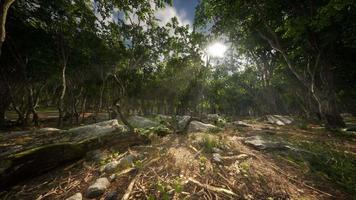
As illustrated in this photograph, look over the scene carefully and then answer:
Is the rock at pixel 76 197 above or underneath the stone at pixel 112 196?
underneath

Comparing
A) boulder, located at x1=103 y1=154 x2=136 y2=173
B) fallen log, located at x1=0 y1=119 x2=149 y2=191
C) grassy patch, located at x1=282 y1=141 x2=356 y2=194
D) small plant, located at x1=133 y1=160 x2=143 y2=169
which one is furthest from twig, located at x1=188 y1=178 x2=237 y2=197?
fallen log, located at x1=0 y1=119 x2=149 y2=191

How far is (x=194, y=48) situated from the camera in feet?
74.3

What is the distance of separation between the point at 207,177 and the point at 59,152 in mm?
4040

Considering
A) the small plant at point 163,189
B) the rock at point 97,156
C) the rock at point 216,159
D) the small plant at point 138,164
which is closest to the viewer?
the small plant at point 163,189

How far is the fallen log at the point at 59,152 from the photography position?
11.3 ft

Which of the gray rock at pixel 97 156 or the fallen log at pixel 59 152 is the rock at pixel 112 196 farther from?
the fallen log at pixel 59 152

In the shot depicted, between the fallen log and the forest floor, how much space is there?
0.21 metres

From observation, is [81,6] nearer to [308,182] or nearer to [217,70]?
[308,182]

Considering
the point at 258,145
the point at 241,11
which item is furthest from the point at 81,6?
the point at 258,145

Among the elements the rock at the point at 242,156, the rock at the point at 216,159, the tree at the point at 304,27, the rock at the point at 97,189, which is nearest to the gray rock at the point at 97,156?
the rock at the point at 97,189

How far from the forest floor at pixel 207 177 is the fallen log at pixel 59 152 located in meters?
0.21

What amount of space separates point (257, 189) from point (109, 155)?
4.08 meters

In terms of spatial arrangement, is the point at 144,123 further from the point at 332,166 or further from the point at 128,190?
the point at 332,166

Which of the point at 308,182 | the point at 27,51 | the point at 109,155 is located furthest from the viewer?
the point at 27,51
